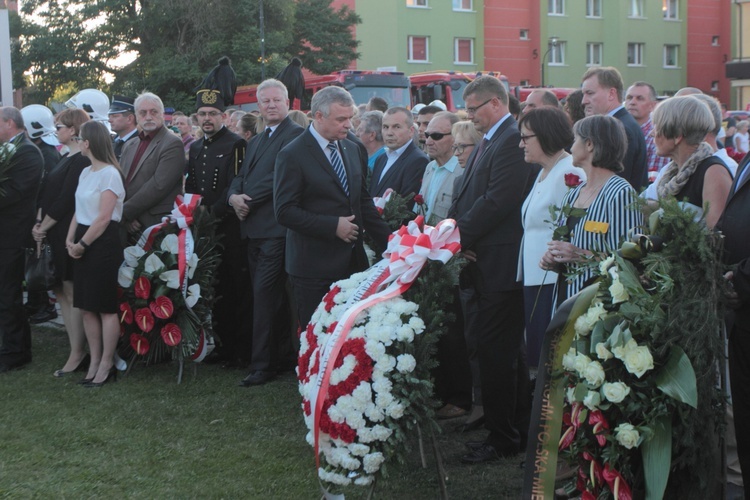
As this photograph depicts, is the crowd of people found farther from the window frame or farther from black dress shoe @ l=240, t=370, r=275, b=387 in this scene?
the window frame

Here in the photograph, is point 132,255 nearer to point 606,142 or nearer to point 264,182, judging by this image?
point 264,182

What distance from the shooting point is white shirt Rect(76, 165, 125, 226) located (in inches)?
272

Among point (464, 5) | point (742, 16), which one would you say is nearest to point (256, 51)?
point (464, 5)

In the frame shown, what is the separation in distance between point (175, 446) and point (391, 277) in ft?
6.61

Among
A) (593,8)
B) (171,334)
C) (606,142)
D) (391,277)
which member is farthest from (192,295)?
(593,8)

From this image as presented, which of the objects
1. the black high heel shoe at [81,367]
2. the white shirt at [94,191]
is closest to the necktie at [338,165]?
the white shirt at [94,191]

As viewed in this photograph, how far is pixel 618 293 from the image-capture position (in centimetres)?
328

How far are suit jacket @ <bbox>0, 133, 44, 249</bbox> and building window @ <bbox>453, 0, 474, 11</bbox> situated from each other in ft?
137

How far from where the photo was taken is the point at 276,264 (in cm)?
704

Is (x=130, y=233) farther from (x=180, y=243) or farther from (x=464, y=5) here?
(x=464, y=5)

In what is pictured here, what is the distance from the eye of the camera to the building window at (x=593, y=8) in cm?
5000

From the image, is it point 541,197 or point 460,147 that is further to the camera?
Result: point 460,147

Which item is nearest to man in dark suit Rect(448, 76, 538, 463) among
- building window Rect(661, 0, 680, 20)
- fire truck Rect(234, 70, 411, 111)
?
fire truck Rect(234, 70, 411, 111)

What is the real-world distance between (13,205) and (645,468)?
6.09 metres
